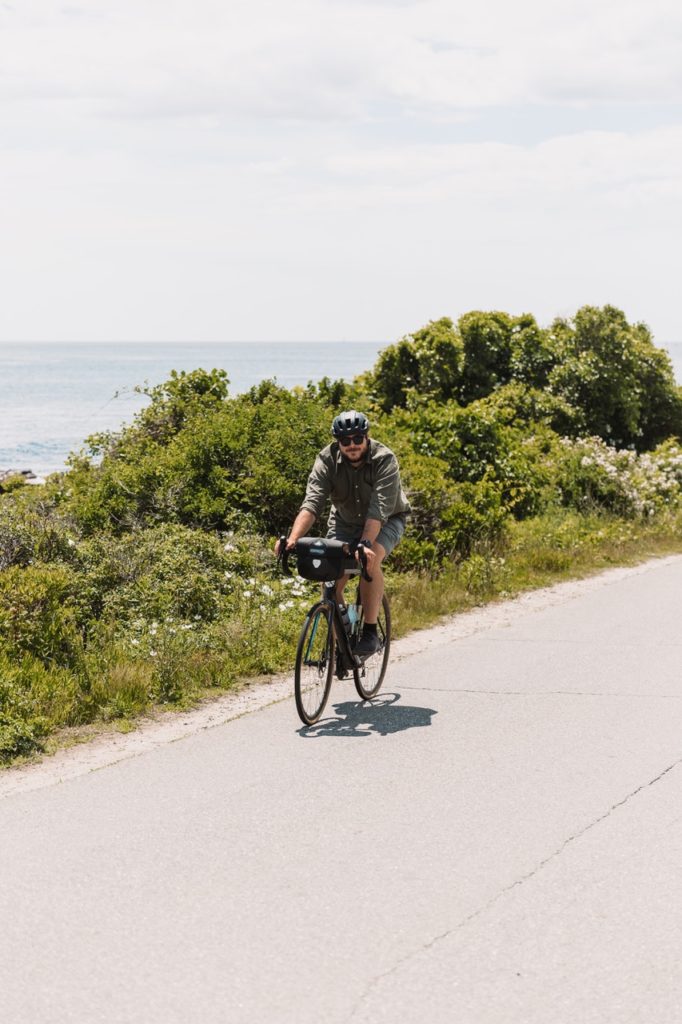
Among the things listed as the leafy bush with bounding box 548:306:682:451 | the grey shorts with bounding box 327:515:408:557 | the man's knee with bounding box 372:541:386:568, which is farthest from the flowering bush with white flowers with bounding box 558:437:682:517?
the man's knee with bounding box 372:541:386:568

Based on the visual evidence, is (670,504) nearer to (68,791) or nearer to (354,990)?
(68,791)

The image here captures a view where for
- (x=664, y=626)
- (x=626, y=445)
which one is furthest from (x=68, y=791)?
(x=626, y=445)

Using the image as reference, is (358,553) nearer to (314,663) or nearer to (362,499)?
(362,499)

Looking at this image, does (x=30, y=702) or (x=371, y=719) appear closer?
(x=30, y=702)

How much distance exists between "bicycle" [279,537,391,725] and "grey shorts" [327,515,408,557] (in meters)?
0.36

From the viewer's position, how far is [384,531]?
315 inches

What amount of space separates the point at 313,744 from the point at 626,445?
20.6m

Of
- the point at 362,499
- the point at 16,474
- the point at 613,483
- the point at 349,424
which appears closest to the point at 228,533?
the point at 362,499

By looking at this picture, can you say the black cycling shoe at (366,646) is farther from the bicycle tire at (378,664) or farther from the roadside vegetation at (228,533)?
the roadside vegetation at (228,533)

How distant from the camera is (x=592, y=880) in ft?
16.3

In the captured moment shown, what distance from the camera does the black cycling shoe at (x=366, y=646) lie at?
7.94 metres

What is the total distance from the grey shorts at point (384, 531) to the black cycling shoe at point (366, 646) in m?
0.61

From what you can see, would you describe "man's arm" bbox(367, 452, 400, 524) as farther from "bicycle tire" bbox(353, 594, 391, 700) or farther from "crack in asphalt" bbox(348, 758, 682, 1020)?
"crack in asphalt" bbox(348, 758, 682, 1020)

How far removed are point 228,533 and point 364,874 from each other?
807 centimetres
